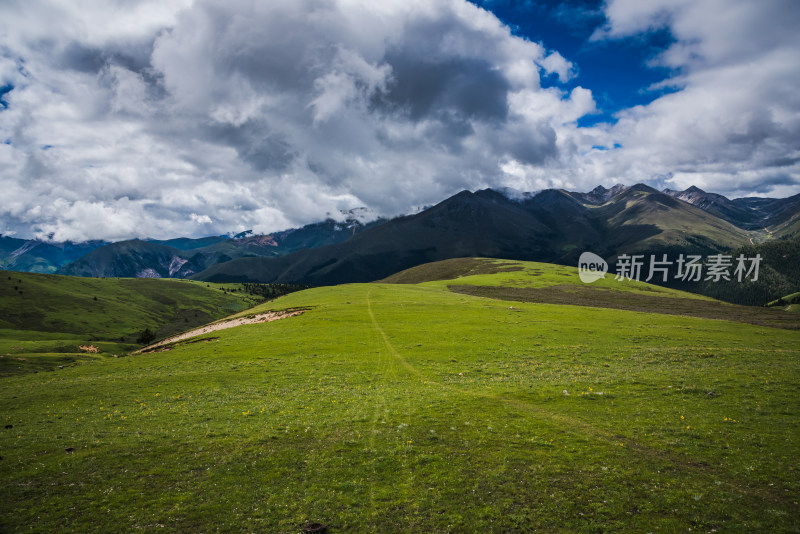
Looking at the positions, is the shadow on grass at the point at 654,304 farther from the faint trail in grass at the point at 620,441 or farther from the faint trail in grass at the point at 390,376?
the faint trail in grass at the point at 620,441

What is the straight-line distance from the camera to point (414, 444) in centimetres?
1975

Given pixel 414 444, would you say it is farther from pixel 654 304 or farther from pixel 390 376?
pixel 654 304

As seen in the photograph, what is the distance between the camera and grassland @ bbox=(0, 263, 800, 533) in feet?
44.8

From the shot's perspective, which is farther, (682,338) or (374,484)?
(682,338)

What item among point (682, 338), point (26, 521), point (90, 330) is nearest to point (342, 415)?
point (26, 521)

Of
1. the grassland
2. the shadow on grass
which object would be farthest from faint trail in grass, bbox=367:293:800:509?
the shadow on grass

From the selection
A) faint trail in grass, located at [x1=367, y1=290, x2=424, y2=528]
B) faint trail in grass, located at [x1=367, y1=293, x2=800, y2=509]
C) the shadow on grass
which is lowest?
faint trail in grass, located at [x1=367, y1=290, x2=424, y2=528]

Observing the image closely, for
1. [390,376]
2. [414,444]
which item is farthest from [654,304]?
[414,444]

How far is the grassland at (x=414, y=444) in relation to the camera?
13.7 meters

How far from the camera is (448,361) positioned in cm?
3997

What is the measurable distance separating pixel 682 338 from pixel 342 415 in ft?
173

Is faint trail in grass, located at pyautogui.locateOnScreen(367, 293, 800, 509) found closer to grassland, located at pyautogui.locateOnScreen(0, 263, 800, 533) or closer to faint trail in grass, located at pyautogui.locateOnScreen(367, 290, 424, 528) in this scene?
grassland, located at pyautogui.locateOnScreen(0, 263, 800, 533)

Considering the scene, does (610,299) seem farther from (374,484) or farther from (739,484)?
(374,484)

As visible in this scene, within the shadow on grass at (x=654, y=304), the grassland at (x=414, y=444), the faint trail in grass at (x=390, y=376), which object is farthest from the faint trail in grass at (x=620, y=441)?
the shadow on grass at (x=654, y=304)
